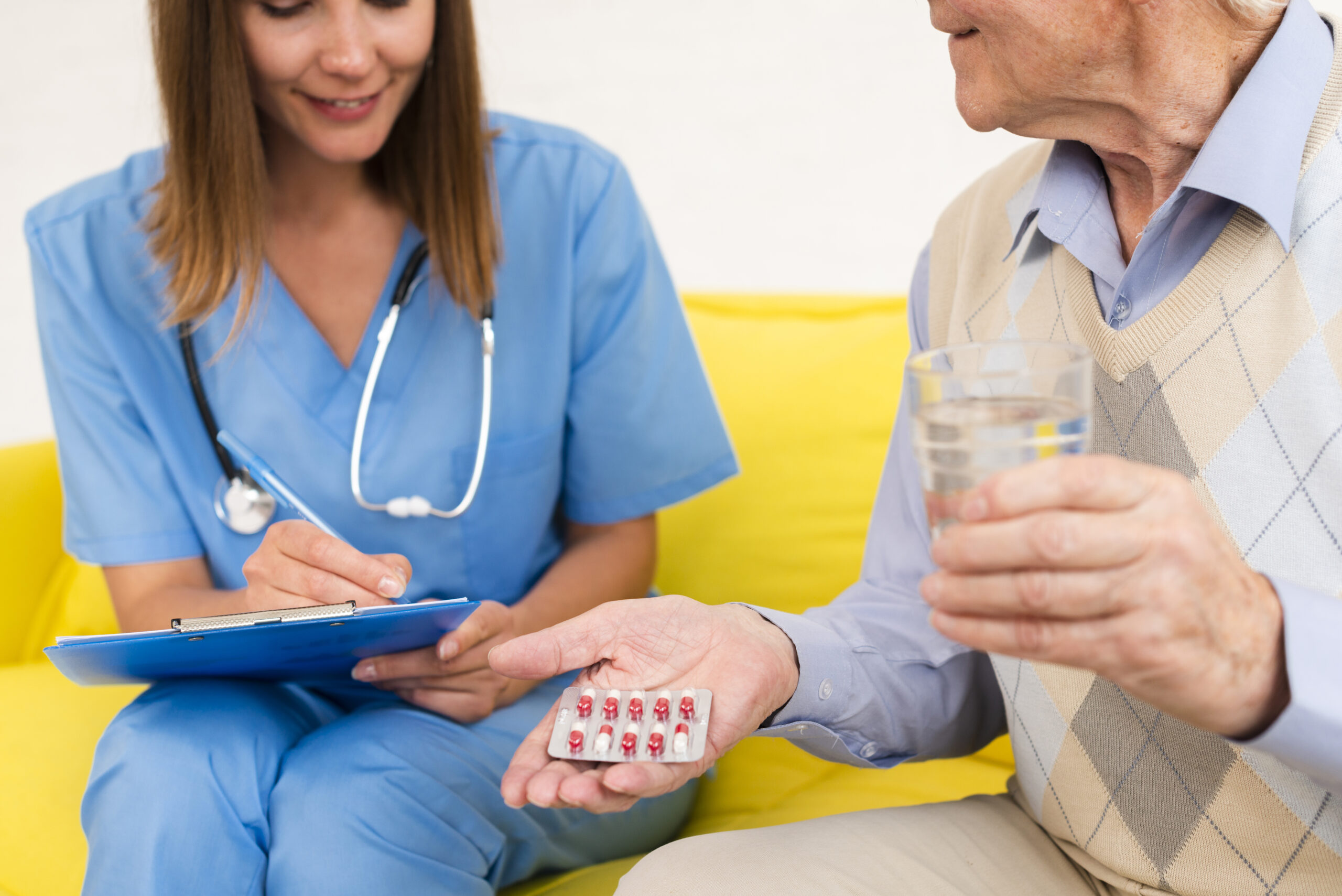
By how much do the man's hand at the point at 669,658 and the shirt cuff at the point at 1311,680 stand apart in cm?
36

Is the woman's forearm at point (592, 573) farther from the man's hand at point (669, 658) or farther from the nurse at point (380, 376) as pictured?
the man's hand at point (669, 658)

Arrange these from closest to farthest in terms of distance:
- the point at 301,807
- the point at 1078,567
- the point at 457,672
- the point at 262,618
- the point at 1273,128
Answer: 1. the point at 1078,567
2. the point at 1273,128
3. the point at 262,618
4. the point at 301,807
5. the point at 457,672

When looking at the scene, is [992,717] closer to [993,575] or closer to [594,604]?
[594,604]

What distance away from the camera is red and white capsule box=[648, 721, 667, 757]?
2.51ft

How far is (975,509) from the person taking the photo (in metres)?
0.52

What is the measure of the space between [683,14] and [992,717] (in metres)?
1.49

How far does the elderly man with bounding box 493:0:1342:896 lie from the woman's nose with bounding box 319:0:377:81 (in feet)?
2.12

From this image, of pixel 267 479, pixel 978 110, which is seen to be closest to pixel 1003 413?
pixel 978 110

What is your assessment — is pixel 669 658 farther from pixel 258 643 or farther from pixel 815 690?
pixel 258 643

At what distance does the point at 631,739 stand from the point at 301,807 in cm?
41

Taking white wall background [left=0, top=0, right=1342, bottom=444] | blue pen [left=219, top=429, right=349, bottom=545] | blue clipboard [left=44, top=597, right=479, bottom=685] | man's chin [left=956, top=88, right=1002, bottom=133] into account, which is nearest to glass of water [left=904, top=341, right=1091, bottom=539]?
man's chin [left=956, top=88, right=1002, bottom=133]

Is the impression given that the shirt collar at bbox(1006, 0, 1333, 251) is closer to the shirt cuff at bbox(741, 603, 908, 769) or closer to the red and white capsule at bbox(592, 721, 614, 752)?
the shirt cuff at bbox(741, 603, 908, 769)

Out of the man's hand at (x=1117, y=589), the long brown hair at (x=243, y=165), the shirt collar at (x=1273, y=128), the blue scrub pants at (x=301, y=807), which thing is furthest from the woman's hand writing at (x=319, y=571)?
the shirt collar at (x=1273, y=128)

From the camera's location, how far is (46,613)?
67.7 inches
